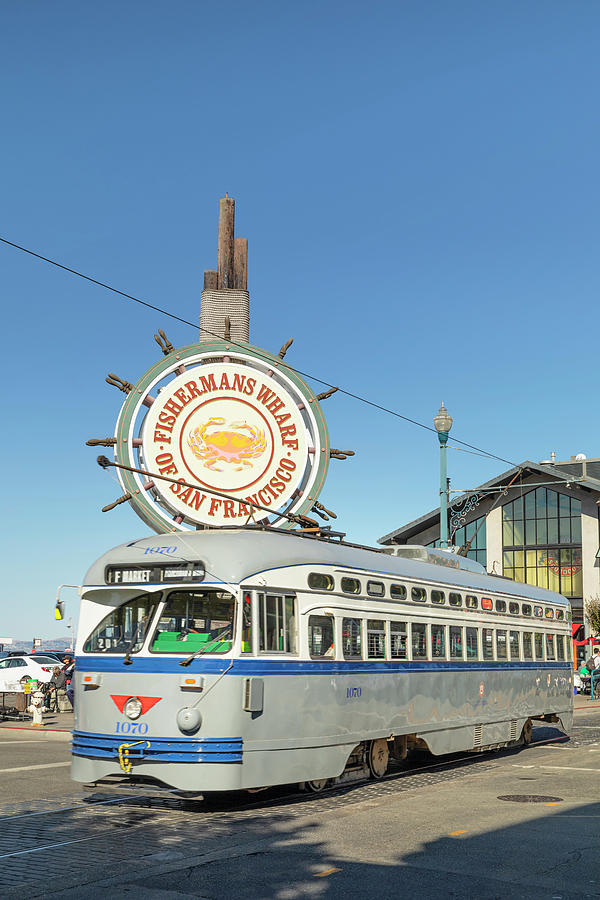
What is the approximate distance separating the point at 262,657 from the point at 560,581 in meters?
49.8

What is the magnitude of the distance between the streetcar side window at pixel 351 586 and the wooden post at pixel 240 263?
11584 mm

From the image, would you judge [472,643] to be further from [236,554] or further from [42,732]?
[42,732]

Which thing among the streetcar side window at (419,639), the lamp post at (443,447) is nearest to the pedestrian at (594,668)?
the lamp post at (443,447)

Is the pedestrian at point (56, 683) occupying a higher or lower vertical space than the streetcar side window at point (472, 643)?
lower

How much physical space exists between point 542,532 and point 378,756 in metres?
47.2

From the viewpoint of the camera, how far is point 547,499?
59.6 m

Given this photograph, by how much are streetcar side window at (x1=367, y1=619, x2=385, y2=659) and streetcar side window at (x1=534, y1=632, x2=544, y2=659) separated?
24.5 feet

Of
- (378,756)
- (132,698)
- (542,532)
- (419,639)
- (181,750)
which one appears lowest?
(378,756)

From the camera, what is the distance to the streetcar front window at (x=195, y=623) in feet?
37.9

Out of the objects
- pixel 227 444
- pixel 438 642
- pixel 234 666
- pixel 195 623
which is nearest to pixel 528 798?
pixel 438 642

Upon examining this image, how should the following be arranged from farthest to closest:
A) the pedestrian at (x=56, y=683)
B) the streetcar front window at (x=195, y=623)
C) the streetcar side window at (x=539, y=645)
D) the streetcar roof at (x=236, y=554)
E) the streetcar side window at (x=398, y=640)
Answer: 1. the pedestrian at (x=56, y=683)
2. the streetcar side window at (x=539, y=645)
3. the streetcar side window at (x=398, y=640)
4. the streetcar roof at (x=236, y=554)
5. the streetcar front window at (x=195, y=623)

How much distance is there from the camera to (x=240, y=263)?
78.1ft

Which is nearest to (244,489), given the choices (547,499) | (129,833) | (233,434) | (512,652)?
(233,434)

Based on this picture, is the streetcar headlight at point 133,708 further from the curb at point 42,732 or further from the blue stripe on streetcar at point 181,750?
the curb at point 42,732
